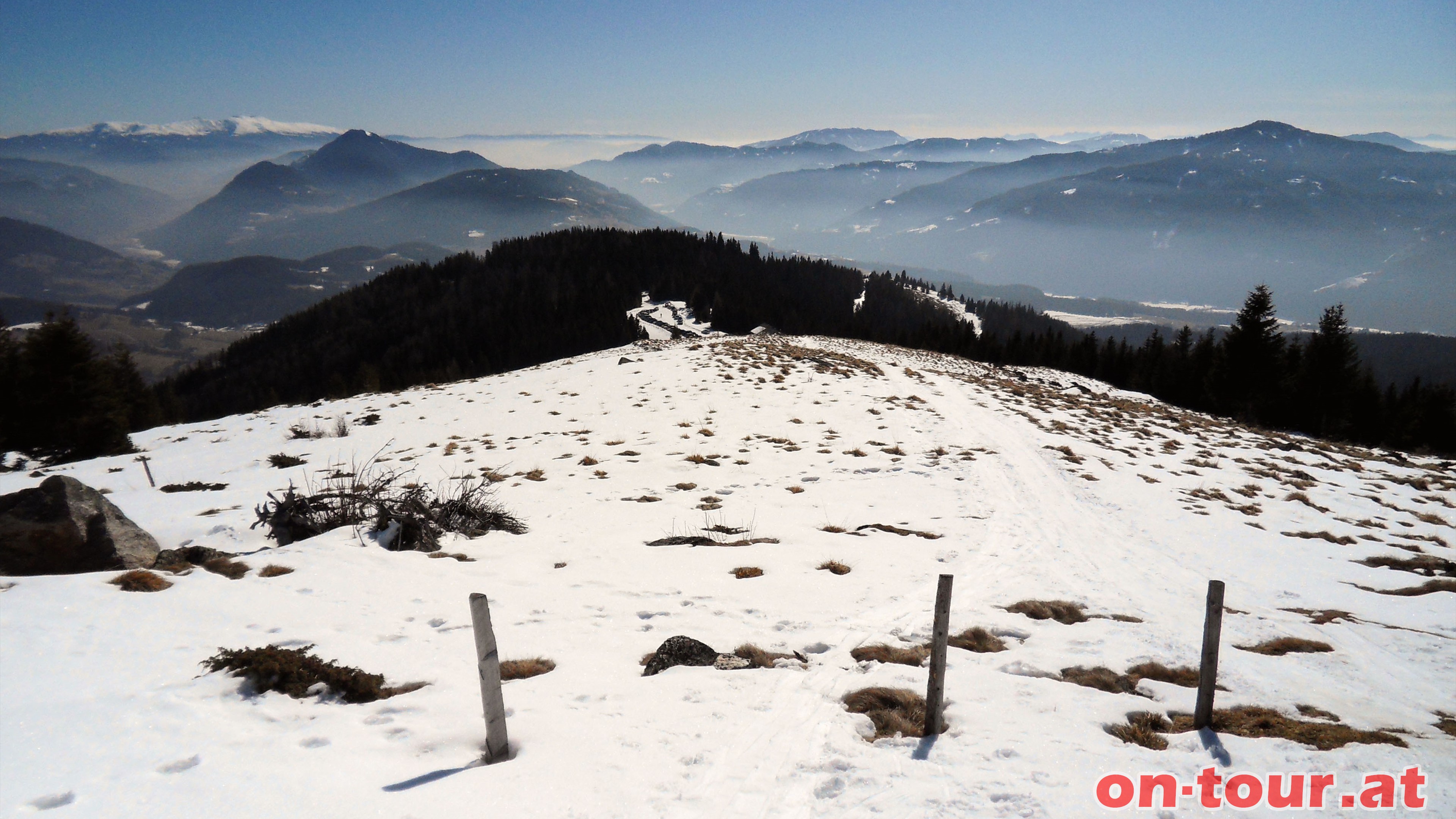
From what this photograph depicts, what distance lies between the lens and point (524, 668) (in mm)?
6059

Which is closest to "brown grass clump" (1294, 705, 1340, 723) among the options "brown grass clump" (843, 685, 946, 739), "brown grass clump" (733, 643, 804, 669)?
"brown grass clump" (843, 685, 946, 739)

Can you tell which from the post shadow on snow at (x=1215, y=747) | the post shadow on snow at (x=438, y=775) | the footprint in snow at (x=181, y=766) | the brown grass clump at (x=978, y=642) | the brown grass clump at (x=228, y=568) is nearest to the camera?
the footprint in snow at (x=181, y=766)

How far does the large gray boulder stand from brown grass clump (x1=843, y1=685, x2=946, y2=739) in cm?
950

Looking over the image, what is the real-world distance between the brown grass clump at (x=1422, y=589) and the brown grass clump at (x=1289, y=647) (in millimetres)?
3660

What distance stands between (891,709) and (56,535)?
35.3 ft

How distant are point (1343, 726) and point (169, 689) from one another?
412 inches

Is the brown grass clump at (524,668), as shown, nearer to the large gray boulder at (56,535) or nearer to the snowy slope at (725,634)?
the snowy slope at (725,634)

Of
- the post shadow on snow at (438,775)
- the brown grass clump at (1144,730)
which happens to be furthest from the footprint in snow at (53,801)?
the brown grass clump at (1144,730)

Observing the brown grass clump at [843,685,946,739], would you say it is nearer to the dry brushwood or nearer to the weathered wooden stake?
the dry brushwood

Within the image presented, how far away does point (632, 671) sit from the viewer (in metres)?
6.27

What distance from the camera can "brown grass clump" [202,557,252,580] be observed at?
7523 mm

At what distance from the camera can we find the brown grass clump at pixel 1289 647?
691 centimetres

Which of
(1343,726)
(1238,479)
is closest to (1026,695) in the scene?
(1343,726)

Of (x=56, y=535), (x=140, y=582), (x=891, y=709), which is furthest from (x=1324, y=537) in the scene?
(x=56, y=535)
